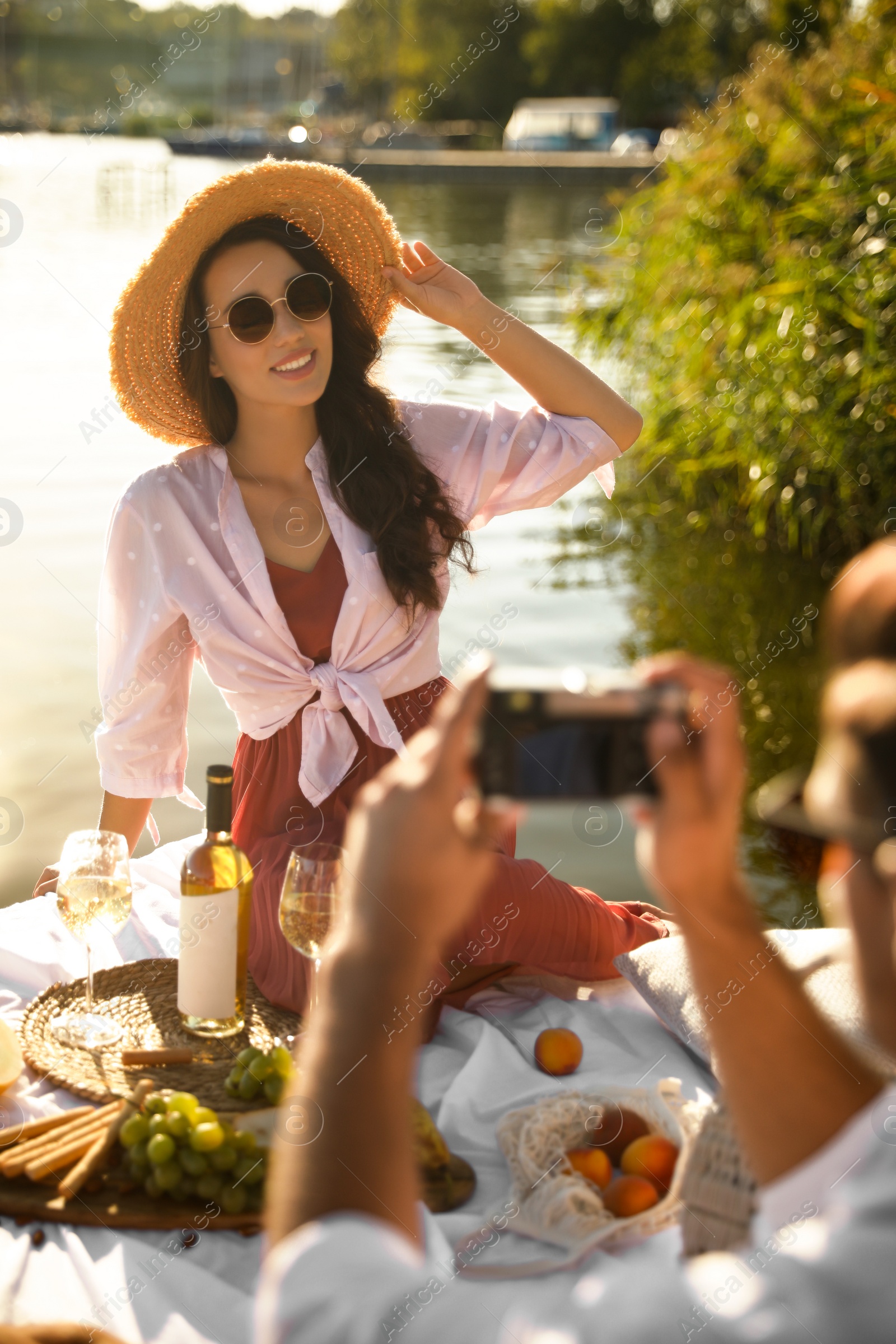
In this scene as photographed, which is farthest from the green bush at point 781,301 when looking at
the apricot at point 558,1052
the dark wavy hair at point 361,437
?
the apricot at point 558,1052

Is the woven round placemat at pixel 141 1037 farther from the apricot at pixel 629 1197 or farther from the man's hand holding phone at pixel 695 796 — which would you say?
the man's hand holding phone at pixel 695 796

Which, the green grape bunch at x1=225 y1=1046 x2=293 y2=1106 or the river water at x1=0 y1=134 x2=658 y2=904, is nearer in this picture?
the green grape bunch at x1=225 y1=1046 x2=293 y2=1106

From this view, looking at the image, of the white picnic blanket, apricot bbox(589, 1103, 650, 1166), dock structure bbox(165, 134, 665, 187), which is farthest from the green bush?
dock structure bbox(165, 134, 665, 187)

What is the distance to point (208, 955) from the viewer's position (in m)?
2.23

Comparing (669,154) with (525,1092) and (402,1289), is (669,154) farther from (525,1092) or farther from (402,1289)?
(402,1289)

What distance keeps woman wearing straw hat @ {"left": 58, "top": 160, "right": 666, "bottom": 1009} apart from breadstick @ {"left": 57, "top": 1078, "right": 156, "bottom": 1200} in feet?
2.40

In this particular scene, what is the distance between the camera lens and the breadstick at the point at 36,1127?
1992mm

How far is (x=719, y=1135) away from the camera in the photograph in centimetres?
139

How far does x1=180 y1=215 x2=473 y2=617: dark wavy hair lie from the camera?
2.90 meters

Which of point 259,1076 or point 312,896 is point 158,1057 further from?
point 312,896

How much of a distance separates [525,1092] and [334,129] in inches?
2014

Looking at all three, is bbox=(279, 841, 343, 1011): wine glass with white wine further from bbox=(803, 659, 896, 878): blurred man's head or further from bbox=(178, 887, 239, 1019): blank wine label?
bbox=(803, 659, 896, 878): blurred man's head

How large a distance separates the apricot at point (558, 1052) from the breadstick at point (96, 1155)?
86 centimetres

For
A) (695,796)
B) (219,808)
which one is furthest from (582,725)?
(219,808)
